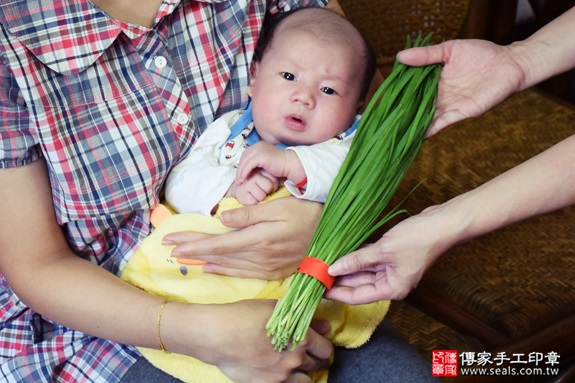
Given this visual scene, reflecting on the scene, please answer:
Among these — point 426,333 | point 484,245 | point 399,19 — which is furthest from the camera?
point 399,19

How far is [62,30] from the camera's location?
4.53 ft

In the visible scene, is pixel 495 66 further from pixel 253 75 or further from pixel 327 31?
pixel 253 75

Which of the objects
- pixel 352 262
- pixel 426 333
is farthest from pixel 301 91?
pixel 426 333

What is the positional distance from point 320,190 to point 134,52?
448mm

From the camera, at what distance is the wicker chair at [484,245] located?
190cm

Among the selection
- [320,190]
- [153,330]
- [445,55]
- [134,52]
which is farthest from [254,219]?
[445,55]

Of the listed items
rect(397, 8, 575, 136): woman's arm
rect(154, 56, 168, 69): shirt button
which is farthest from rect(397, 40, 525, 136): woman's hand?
rect(154, 56, 168, 69): shirt button

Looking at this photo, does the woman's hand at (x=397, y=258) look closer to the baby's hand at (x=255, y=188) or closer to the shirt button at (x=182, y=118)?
the baby's hand at (x=255, y=188)

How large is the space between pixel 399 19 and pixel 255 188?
1.18m

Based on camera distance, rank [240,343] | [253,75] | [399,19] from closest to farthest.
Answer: [240,343] → [253,75] → [399,19]

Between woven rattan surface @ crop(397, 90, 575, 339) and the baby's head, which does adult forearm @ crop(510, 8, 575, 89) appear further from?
woven rattan surface @ crop(397, 90, 575, 339)

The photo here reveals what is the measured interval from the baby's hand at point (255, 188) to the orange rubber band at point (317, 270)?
19 centimetres

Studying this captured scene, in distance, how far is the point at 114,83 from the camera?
4.75ft

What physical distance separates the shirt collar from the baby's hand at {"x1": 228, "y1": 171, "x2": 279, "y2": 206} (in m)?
0.37
